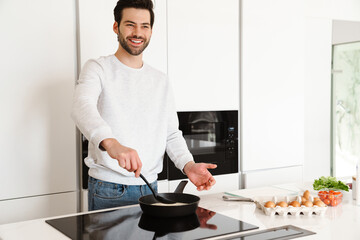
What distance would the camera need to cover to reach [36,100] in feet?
7.79

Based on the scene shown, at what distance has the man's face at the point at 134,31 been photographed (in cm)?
193

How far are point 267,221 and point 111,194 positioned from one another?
2.11 feet

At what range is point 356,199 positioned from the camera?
1.91 meters

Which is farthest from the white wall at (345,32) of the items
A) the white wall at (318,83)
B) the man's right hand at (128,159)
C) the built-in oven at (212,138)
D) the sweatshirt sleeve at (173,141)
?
the man's right hand at (128,159)

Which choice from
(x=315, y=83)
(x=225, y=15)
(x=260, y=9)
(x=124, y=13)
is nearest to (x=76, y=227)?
(x=124, y=13)

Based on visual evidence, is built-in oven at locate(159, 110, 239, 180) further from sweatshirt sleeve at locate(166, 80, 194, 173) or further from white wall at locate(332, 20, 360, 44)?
white wall at locate(332, 20, 360, 44)

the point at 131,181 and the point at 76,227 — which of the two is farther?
the point at 131,181

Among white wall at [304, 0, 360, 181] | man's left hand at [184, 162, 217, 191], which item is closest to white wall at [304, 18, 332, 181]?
white wall at [304, 0, 360, 181]

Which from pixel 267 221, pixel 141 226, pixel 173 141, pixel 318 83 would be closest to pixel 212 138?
pixel 173 141

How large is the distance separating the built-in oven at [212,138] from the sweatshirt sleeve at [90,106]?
1045mm

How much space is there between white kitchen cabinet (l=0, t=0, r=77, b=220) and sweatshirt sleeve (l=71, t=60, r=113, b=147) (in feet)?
1.94

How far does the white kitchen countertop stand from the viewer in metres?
1.44

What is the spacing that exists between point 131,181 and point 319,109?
2.11 m

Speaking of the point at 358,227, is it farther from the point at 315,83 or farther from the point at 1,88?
the point at 315,83
